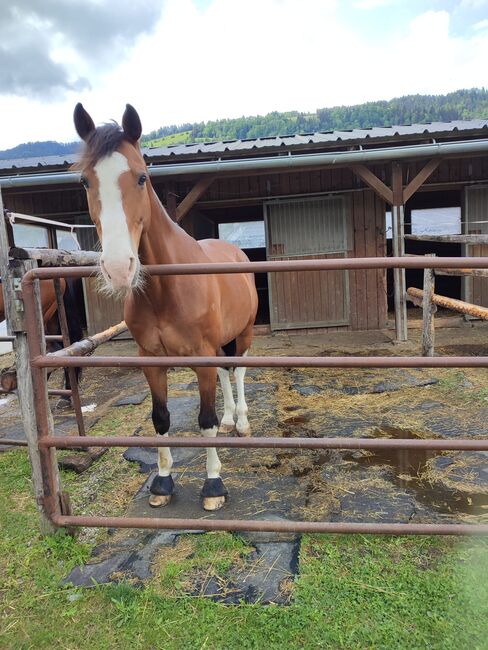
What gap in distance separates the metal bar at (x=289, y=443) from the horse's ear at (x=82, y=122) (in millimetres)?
1414

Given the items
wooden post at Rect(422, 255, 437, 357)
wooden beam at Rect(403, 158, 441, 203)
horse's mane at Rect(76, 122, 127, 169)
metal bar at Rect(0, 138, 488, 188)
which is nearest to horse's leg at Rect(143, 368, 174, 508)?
horse's mane at Rect(76, 122, 127, 169)

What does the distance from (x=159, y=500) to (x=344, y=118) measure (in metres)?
46.0

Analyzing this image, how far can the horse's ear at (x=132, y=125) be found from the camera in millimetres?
1921

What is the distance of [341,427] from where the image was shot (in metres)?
3.62

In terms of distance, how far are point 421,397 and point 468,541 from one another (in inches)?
93.3

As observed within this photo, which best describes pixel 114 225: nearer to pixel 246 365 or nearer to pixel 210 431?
pixel 246 365

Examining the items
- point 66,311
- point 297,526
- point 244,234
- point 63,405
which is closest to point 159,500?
point 297,526

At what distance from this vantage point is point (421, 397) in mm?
4254

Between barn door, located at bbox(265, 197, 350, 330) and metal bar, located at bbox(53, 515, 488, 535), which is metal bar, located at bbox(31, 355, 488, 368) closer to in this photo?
metal bar, located at bbox(53, 515, 488, 535)

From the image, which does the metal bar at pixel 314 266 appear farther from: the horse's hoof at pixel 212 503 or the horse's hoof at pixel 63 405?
the horse's hoof at pixel 63 405

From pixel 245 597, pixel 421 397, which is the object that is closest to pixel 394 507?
pixel 245 597

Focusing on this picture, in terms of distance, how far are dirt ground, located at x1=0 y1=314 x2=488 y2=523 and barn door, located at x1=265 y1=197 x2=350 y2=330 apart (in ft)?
4.24

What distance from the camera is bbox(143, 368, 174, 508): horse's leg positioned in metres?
2.52

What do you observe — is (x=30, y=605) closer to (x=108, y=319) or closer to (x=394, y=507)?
(x=394, y=507)
